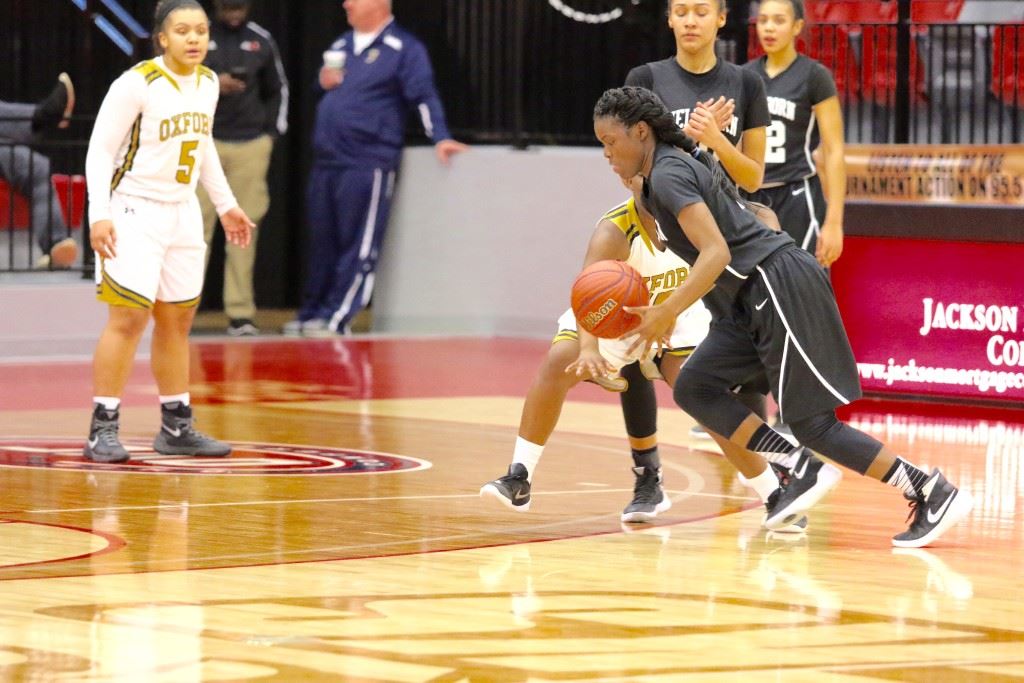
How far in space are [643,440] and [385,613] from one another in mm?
2188

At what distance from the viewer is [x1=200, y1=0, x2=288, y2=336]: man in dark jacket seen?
1498cm

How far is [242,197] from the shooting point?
603 inches

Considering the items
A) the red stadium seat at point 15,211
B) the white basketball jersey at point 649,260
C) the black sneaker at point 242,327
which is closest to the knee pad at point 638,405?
the white basketball jersey at point 649,260

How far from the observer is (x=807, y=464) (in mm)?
7156

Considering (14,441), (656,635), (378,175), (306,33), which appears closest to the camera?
(656,635)

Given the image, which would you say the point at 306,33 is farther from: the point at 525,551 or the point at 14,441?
the point at 525,551

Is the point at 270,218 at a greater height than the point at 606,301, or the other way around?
the point at 606,301

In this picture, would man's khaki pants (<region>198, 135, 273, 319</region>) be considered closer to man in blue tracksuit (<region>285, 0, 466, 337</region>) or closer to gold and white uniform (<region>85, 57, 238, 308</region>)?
man in blue tracksuit (<region>285, 0, 466, 337</region>)

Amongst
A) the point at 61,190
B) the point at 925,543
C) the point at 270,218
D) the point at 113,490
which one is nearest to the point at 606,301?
the point at 925,543

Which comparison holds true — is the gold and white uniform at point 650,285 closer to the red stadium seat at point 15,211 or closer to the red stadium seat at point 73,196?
the red stadium seat at point 73,196

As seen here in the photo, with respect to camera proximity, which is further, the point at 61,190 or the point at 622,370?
the point at 61,190

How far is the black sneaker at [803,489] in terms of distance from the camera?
7.13 metres

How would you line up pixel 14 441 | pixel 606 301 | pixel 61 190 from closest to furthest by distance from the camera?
pixel 606 301 → pixel 14 441 → pixel 61 190

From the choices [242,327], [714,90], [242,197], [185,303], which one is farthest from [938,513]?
[242,327]
